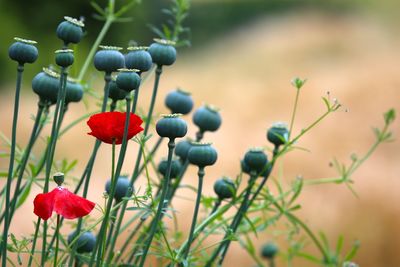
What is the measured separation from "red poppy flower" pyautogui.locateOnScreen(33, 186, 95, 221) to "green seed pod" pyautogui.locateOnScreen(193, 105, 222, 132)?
0.71 feet

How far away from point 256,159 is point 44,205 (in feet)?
0.66

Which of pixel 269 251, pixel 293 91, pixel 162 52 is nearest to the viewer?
pixel 162 52

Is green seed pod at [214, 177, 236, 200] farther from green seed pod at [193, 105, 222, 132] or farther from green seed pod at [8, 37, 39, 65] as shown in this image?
green seed pod at [8, 37, 39, 65]

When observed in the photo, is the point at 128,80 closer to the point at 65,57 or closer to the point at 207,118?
the point at 65,57

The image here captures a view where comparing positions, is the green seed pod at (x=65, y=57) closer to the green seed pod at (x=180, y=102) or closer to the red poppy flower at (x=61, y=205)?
the red poppy flower at (x=61, y=205)

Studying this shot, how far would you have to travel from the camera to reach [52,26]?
13.1 ft

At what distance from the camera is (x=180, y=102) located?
0.71 m

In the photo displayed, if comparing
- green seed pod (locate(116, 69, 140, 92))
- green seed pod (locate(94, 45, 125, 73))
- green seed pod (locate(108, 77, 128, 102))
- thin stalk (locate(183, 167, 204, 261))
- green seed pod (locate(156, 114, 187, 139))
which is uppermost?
green seed pod (locate(94, 45, 125, 73))

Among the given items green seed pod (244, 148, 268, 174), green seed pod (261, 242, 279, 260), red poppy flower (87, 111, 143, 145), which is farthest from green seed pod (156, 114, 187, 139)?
green seed pod (261, 242, 279, 260)

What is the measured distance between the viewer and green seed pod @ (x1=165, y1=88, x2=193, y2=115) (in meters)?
0.71

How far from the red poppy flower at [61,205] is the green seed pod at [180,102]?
0.24 metres

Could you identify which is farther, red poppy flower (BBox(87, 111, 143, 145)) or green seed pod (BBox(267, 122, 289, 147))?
green seed pod (BBox(267, 122, 289, 147))

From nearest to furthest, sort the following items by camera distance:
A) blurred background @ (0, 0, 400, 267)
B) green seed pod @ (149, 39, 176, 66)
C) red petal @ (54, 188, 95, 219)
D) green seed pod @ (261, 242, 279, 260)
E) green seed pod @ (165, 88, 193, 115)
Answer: red petal @ (54, 188, 95, 219) < green seed pod @ (149, 39, 176, 66) < green seed pod @ (165, 88, 193, 115) < green seed pod @ (261, 242, 279, 260) < blurred background @ (0, 0, 400, 267)

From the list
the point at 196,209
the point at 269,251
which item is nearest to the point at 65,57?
the point at 196,209
